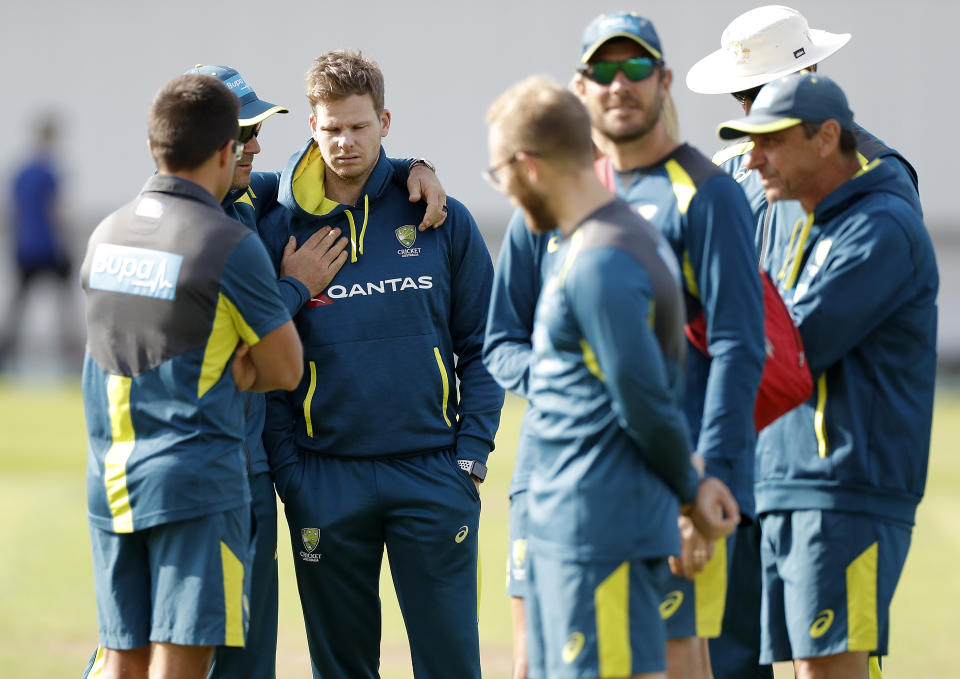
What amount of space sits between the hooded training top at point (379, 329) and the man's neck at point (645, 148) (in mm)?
1143

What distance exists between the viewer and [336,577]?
14.6 ft

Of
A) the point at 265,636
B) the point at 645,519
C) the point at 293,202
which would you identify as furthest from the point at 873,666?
the point at 293,202

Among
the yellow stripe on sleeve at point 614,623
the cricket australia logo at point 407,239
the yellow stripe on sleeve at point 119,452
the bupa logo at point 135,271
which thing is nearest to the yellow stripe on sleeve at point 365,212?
the cricket australia logo at point 407,239

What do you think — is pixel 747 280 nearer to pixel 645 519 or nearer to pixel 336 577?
pixel 645 519

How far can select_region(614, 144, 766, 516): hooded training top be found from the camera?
3.31 m

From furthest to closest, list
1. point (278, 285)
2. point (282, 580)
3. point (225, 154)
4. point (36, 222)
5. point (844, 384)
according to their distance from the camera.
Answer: point (36, 222) < point (282, 580) < point (278, 285) < point (844, 384) < point (225, 154)

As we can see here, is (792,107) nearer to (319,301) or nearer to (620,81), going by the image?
(620,81)

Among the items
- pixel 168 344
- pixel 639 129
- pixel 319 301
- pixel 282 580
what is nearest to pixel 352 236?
pixel 319 301

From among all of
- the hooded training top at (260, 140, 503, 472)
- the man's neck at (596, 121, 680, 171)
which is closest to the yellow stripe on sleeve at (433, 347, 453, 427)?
the hooded training top at (260, 140, 503, 472)

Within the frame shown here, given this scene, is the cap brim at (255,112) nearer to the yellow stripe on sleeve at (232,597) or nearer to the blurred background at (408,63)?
the yellow stripe on sleeve at (232,597)

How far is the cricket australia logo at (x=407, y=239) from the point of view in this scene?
4527 millimetres

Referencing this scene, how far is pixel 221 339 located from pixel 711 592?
4.69 ft

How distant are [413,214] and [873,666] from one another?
207cm

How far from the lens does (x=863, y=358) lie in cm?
381
